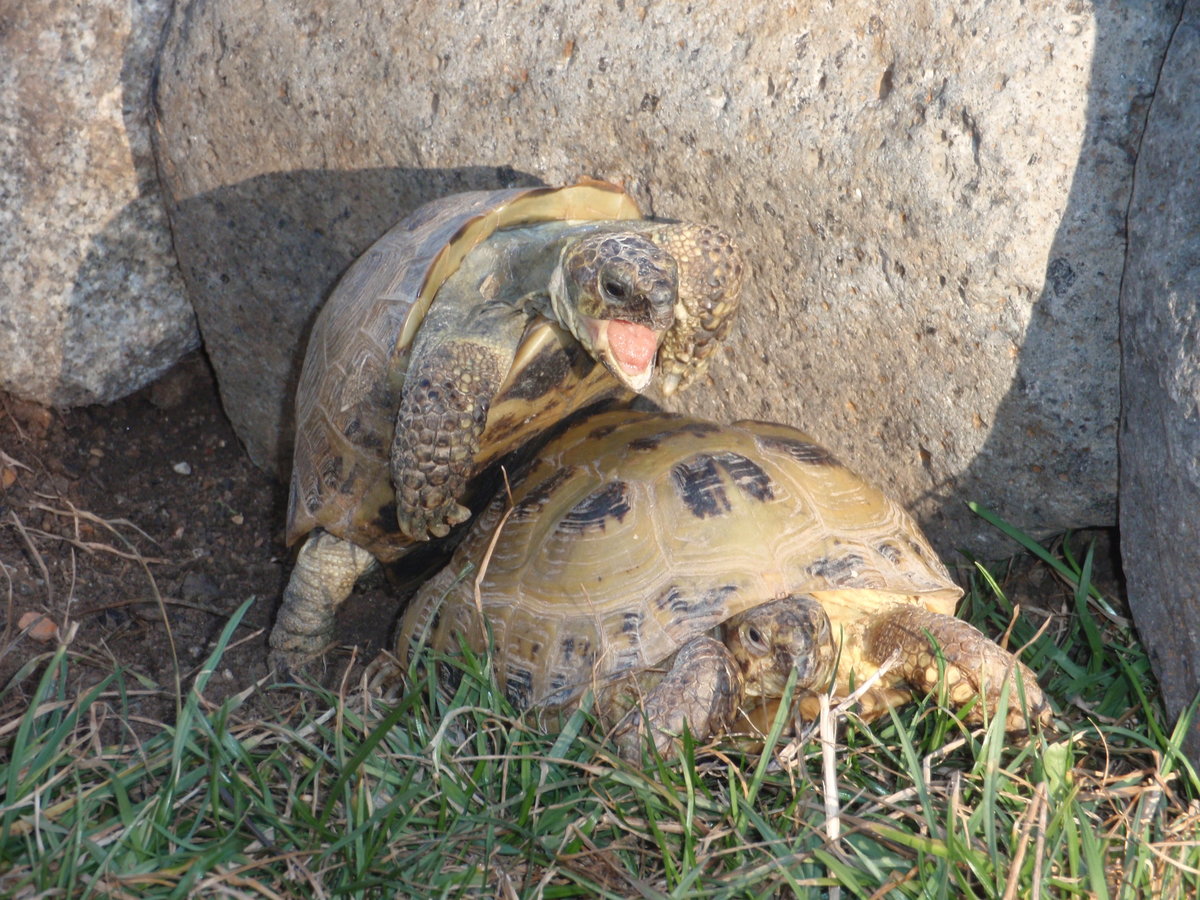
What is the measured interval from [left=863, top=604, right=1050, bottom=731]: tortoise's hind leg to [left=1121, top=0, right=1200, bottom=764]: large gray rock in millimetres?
343

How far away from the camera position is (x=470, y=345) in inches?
101

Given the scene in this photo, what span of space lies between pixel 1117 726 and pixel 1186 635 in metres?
0.31

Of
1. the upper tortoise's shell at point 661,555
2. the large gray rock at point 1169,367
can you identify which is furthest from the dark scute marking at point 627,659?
the large gray rock at point 1169,367

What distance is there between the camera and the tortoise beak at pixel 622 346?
8.32 ft

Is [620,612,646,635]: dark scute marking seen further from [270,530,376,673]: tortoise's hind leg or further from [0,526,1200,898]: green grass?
[270,530,376,673]: tortoise's hind leg

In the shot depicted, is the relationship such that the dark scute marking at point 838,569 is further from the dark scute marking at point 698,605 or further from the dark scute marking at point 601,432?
the dark scute marking at point 601,432

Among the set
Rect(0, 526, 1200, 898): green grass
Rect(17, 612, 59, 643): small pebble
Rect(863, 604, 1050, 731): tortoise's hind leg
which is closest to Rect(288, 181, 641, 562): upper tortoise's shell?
Rect(0, 526, 1200, 898): green grass

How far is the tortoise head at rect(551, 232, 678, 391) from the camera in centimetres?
245

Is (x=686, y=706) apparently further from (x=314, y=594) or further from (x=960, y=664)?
(x=314, y=594)

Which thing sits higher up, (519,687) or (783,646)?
(783,646)

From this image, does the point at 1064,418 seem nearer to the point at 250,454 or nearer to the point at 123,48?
the point at 250,454

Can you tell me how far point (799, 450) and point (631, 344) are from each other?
1.90ft

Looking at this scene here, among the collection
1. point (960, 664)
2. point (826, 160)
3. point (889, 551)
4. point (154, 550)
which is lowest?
point (154, 550)

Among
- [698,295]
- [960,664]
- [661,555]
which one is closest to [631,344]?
[698,295]
